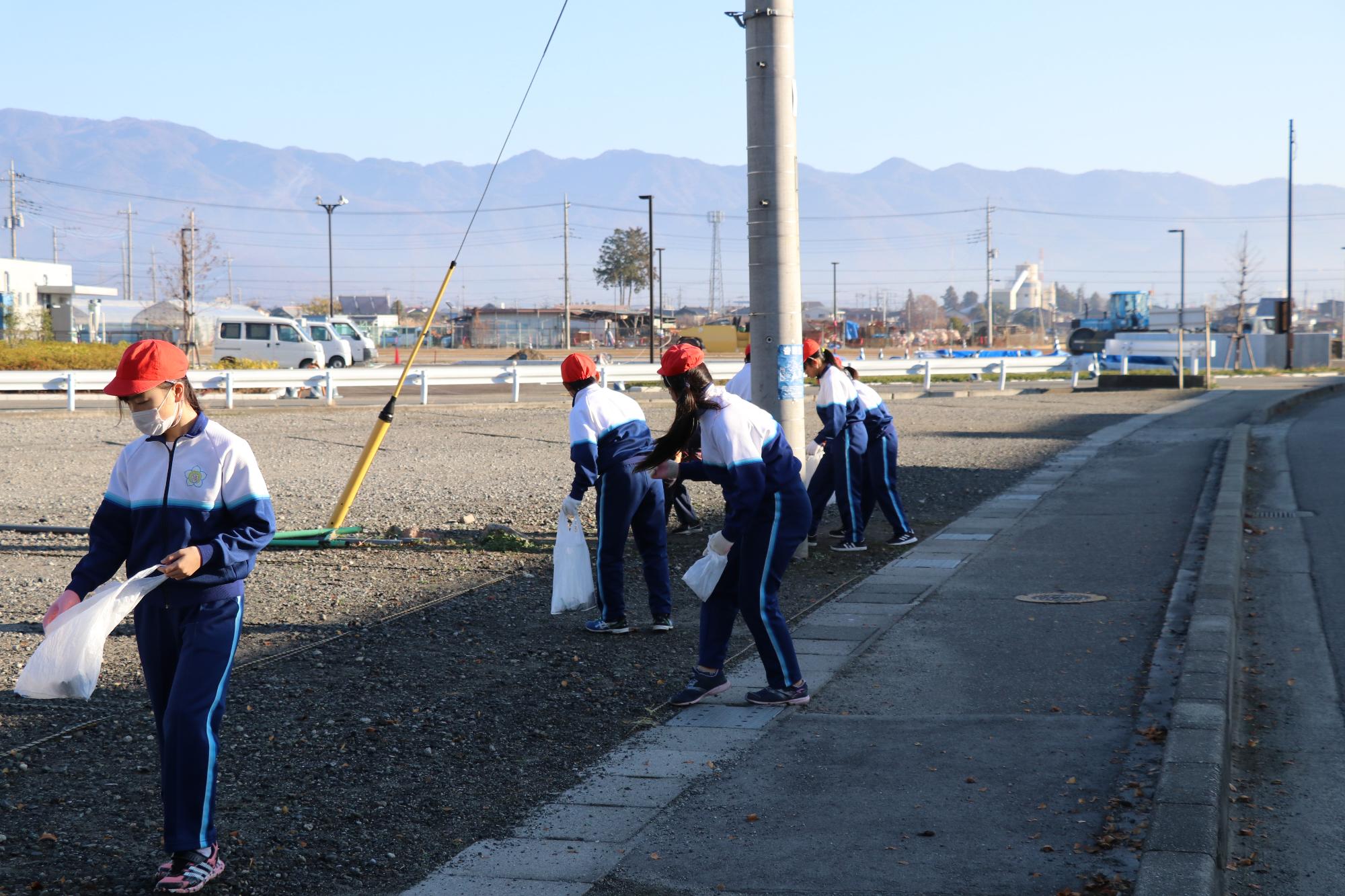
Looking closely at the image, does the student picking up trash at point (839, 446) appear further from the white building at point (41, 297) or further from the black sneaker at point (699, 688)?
the white building at point (41, 297)

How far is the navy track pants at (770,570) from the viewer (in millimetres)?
5898

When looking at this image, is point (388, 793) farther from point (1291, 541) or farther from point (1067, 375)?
point (1067, 375)

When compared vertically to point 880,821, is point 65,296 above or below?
above

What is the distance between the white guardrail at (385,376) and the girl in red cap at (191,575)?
19086 mm

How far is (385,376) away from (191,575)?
A: 2783 centimetres

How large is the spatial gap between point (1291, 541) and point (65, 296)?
6980 cm

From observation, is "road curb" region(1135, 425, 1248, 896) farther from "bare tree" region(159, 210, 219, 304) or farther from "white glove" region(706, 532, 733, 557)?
"bare tree" region(159, 210, 219, 304)

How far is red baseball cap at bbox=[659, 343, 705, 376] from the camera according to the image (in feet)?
19.7

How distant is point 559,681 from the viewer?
6.54 meters

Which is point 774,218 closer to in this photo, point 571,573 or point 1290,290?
point 571,573

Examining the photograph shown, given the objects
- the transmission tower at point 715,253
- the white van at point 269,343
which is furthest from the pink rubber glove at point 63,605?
the transmission tower at point 715,253

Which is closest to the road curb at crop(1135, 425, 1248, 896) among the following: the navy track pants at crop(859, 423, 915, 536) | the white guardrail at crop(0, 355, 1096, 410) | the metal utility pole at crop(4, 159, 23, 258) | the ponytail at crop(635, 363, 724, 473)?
the ponytail at crop(635, 363, 724, 473)

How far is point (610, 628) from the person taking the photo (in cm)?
764

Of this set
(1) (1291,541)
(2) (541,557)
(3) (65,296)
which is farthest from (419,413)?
(3) (65,296)
